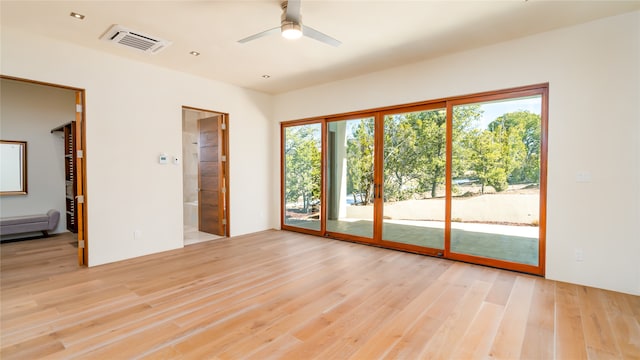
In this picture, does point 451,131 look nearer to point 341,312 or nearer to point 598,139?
point 598,139

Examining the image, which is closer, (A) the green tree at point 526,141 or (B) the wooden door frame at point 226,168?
(A) the green tree at point 526,141

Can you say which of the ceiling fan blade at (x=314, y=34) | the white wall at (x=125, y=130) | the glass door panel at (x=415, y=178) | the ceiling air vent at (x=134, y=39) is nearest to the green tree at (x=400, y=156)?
the glass door panel at (x=415, y=178)

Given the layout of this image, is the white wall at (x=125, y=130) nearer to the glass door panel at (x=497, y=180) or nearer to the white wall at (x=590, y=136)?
the glass door panel at (x=497, y=180)

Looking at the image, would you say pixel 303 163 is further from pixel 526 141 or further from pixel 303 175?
pixel 526 141

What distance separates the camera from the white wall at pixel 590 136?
3092 mm

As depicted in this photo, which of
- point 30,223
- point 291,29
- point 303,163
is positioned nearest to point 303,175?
point 303,163

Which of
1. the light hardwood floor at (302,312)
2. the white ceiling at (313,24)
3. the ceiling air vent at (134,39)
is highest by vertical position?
the white ceiling at (313,24)

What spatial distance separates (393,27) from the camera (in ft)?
11.0

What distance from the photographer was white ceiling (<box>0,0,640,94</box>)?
2.93 m

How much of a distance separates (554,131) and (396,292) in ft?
8.62

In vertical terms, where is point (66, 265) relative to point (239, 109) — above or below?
below

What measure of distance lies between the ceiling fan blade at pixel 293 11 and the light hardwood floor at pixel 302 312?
2688 mm

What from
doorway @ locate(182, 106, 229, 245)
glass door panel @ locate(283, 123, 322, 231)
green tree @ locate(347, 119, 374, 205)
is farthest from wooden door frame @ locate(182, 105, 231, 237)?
green tree @ locate(347, 119, 374, 205)

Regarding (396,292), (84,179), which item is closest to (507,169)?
(396,292)
